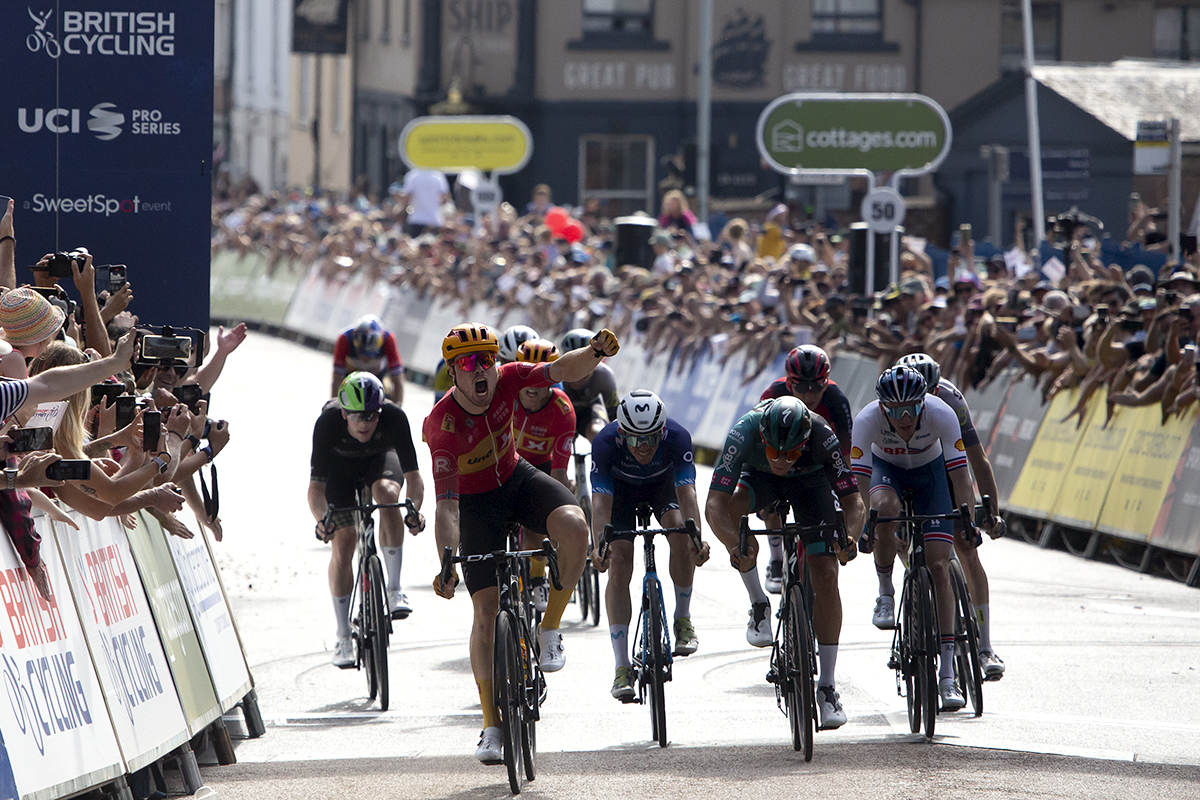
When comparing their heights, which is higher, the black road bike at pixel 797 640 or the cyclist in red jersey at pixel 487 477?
the cyclist in red jersey at pixel 487 477

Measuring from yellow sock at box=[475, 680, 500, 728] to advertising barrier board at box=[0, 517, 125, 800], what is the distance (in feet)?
5.38

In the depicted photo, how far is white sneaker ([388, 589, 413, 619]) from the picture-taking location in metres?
10.8

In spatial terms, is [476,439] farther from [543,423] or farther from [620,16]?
[620,16]

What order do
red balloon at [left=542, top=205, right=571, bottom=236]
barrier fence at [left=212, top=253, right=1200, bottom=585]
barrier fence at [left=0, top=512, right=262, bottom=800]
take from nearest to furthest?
barrier fence at [left=0, top=512, right=262, bottom=800] → barrier fence at [left=212, top=253, right=1200, bottom=585] → red balloon at [left=542, top=205, right=571, bottom=236]

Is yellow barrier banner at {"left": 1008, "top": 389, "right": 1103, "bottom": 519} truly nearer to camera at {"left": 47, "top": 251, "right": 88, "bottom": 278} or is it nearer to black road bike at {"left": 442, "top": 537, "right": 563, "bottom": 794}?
black road bike at {"left": 442, "top": 537, "right": 563, "bottom": 794}

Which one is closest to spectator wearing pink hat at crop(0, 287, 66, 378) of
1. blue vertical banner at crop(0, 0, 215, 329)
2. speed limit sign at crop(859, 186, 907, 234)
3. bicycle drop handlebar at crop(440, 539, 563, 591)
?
bicycle drop handlebar at crop(440, 539, 563, 591)

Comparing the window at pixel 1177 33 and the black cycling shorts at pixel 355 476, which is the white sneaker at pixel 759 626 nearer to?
the black cycling shorts at pixel 355 476

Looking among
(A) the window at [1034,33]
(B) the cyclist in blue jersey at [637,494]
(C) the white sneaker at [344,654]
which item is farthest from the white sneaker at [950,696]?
(A) the window at [1034,33]

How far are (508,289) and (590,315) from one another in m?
3.87

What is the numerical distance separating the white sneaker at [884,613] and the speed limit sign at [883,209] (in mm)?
10568

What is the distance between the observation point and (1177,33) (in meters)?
43.9

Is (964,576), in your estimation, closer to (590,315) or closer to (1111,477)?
(1111,477)

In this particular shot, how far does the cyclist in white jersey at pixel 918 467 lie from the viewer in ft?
30.7

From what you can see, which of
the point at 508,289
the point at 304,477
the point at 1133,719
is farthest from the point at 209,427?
the point at 508,289
